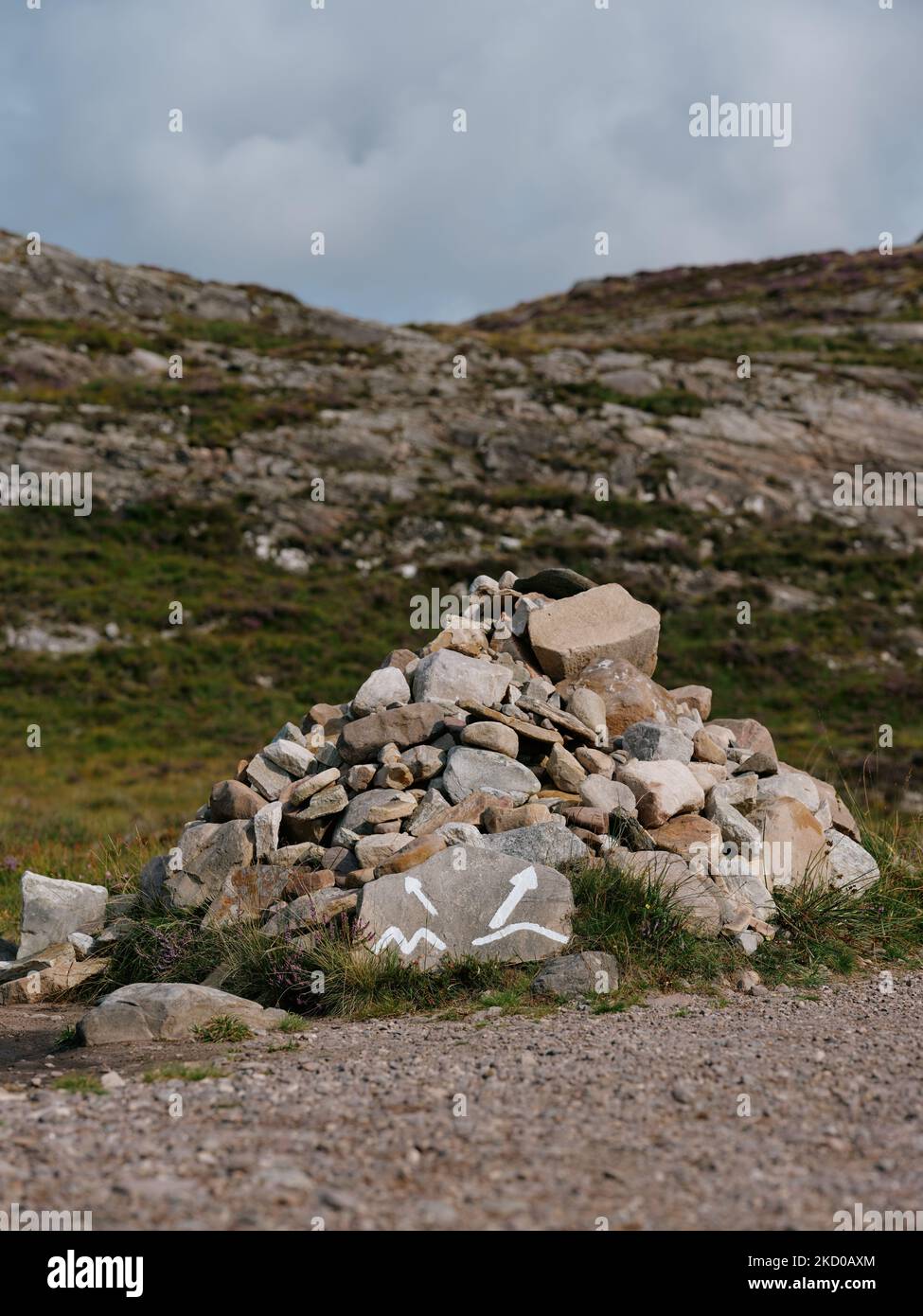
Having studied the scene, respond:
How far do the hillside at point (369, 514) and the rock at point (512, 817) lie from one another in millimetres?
10537

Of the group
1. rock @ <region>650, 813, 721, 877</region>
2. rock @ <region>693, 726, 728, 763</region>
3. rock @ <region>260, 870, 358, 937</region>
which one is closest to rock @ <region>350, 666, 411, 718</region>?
rock @ <region>260, 870, 358, 937</region>

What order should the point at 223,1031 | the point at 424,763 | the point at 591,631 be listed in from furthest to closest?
the point at 591,631 < the point at 424,763 < the point at 223,1031

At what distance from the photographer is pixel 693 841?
30.7 ft

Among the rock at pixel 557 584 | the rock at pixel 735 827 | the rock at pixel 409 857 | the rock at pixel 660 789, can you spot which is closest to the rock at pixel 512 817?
the rock at pixel 409 857

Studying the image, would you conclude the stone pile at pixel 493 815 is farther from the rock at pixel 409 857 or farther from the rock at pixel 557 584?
the rock at pixel 557 584

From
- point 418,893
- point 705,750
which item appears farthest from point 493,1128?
point 705,750

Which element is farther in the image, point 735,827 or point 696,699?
point 696,699

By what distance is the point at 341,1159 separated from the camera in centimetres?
462

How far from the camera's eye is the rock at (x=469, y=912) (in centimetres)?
817

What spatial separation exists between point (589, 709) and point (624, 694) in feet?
1.85

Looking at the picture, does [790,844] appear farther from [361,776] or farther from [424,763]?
[361,776]

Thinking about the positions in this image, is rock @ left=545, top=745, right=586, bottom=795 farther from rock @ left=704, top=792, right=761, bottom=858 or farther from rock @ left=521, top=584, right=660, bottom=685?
rock @ left=521, top=584, right=660, bottom=685

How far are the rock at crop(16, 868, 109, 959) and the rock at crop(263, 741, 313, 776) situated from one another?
85.9 inches

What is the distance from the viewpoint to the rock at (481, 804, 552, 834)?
9.07 meters
